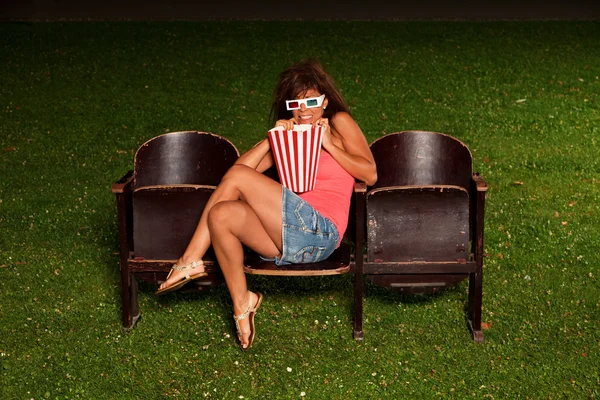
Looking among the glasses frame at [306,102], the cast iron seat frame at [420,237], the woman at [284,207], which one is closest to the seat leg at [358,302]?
the cast iron seat frame at [420,237]

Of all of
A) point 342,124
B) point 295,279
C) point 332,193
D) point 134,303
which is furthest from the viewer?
point 295,279

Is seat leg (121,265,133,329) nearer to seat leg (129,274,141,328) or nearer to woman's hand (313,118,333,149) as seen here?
seat leg (129,274,141,328)

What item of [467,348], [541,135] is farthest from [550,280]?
[541,135]

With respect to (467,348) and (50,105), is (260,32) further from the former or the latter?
(467,348)

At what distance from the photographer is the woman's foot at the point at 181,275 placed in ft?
18.7

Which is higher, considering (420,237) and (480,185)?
(480,185)

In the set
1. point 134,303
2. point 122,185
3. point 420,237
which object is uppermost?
point 122,185

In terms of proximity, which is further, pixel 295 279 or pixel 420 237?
pixel 295 279

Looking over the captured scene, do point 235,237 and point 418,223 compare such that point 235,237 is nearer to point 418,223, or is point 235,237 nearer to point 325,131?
point 325,131

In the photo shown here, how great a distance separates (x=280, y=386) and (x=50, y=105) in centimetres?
745

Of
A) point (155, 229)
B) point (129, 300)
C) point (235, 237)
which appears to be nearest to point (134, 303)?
point (129, 300)

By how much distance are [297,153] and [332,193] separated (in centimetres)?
45

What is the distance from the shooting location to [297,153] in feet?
18.4

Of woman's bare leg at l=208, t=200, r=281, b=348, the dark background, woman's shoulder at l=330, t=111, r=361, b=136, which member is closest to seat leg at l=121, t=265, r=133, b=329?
woman's bare leg at l=208, t=200, r=281, b=348
